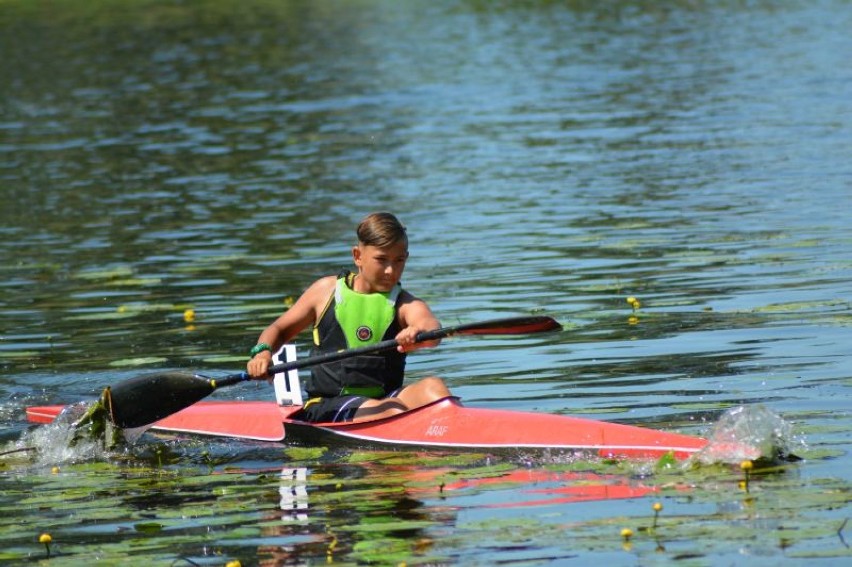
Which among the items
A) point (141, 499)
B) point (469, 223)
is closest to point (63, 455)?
point (141, 499)

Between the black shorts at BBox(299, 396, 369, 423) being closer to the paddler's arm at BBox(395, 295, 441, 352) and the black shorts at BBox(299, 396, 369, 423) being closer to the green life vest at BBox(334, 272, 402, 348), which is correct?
the green life vest at BBox(334, 272, 402, 348)

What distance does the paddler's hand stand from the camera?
10.3m

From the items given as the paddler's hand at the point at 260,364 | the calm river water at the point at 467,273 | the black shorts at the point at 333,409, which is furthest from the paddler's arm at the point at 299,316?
the calm river water at the point at 467,273

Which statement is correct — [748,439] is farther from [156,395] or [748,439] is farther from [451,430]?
[156,395]

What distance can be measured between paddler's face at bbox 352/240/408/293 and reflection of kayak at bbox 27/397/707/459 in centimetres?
85

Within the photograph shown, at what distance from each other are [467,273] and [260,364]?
6045 mm

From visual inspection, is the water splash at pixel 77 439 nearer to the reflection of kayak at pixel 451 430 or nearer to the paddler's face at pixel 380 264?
the reflection of kayak at pixel 451 430

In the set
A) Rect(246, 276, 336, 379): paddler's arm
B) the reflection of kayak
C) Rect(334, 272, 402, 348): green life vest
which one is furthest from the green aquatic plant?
Rect(334, 272, 402, 348): green life vest

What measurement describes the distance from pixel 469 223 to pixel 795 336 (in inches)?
293

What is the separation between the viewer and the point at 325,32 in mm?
52219

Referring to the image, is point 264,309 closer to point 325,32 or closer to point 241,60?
point 241,60

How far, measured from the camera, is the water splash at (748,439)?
28.2 feet

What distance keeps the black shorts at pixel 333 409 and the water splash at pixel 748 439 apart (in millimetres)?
2462

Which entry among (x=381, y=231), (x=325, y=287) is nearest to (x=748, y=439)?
(x=381, y=231)
